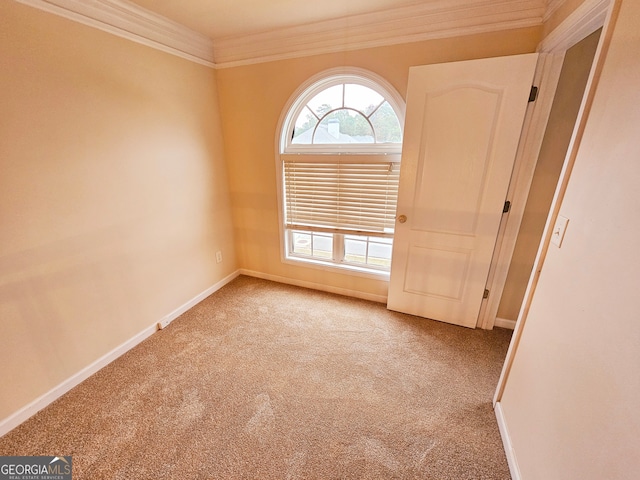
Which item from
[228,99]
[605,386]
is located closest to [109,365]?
[228,99]

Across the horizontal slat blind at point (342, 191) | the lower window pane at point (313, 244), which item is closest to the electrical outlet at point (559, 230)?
the horizontal slat blind at point (342, 191)

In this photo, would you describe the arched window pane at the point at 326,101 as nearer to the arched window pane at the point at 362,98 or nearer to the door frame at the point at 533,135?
the arched window pane at the point at 362,98

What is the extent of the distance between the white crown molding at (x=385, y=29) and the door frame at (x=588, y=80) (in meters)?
0.29

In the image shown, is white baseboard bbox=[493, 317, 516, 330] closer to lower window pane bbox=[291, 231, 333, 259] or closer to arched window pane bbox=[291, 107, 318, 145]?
lower window pane bbox=[291, 231, 333, 259]

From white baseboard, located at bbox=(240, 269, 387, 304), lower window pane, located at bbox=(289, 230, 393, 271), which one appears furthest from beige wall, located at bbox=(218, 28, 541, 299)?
lower window pane, located at bbox=(289, 230, 393, 271)

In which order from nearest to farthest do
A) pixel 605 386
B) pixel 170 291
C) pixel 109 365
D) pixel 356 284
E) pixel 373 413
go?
pixel 605 386, pixel 373 413, pixel 109 365, pixel 170 291, pixel 356 284

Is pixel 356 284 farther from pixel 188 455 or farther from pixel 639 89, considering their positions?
pixel 639 89

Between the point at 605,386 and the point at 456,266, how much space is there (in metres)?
1.38

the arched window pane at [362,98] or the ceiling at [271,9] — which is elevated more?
the ceiling at [271,9]

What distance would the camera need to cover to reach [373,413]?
1.48m

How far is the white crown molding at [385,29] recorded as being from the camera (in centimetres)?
161

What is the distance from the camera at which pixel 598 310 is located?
82 centimetres

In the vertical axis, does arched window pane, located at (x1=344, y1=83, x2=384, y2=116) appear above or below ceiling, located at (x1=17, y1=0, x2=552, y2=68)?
below

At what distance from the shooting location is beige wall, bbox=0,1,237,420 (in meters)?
1.31
